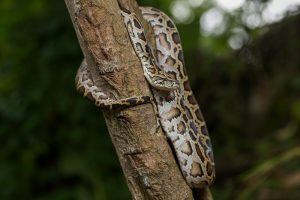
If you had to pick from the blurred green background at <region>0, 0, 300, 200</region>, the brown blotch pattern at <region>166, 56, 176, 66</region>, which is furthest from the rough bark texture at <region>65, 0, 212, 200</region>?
the blurred green background at <region>0, 0, 300, 200</region>

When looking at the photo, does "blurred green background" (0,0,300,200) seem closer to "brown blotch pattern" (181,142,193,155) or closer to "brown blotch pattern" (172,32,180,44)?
"brown blotch pattern" (172,32,180,44)

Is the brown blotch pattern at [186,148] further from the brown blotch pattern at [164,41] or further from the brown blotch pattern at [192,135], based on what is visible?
the brown blotch pattern at [164,41]

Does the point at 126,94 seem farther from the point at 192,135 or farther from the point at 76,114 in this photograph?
the point at 76,114

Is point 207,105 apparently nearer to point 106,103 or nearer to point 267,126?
point 267,126

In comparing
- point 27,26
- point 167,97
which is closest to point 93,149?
point 27,26

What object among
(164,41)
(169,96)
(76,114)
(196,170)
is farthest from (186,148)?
(76,114)

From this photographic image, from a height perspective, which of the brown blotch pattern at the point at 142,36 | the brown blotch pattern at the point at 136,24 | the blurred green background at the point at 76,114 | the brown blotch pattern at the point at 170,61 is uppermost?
the brown blotch pattern at the point at 136,24

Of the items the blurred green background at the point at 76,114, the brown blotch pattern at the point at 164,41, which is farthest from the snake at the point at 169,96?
the blurred green background at the point at 76,114

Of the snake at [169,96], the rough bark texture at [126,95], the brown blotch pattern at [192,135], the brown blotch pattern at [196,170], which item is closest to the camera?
the rough bark texture at [126,95]
